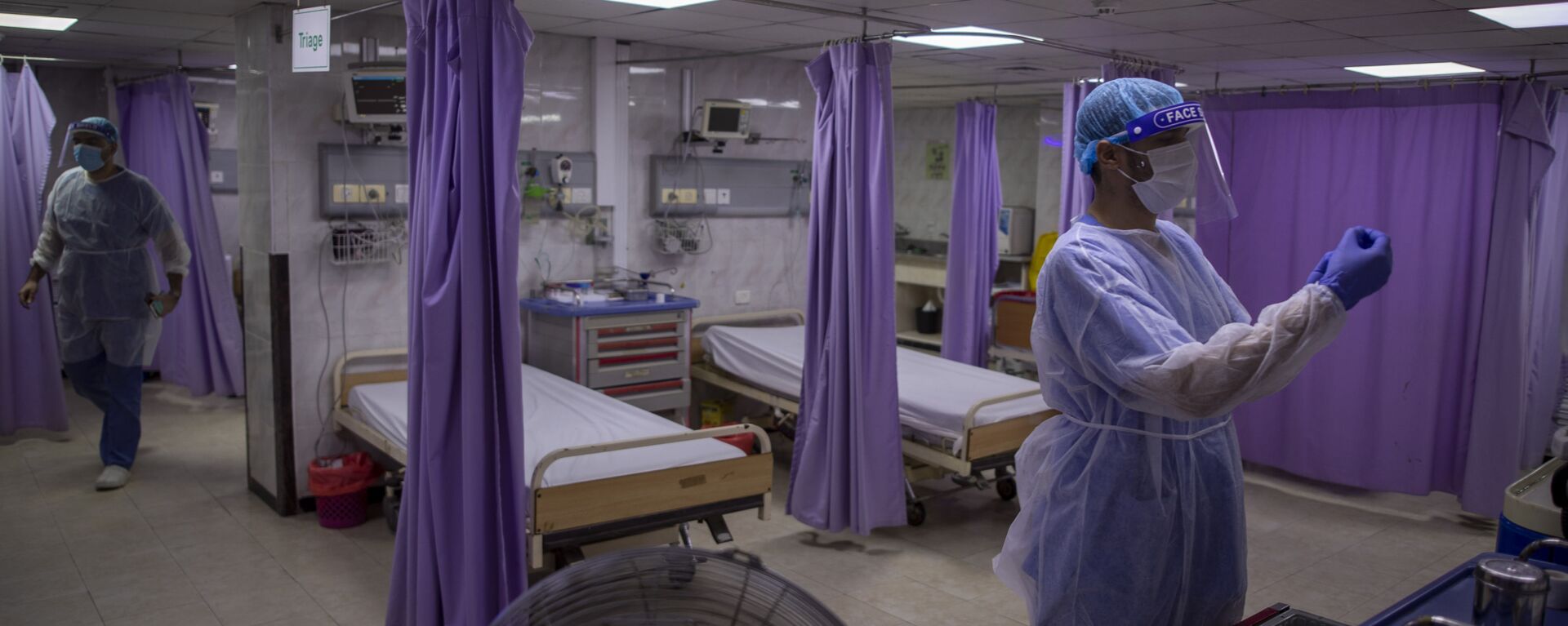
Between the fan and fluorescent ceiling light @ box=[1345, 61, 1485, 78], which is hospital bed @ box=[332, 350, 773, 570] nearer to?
the fan

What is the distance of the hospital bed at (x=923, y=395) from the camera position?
5.02 meters

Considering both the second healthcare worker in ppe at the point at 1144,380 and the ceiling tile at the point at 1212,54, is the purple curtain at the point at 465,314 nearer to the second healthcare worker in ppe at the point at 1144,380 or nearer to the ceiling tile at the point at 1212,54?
the second healthcare worker in ppe at the point at 1144,380

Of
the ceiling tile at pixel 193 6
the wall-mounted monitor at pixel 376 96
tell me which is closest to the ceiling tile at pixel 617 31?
the wall-mounted monitor at pixel 376 96

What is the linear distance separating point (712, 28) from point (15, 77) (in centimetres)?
416

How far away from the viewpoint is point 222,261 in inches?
299

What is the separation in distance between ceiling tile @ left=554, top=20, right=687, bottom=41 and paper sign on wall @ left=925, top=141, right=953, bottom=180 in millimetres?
5734

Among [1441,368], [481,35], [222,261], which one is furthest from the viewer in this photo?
[222,261]

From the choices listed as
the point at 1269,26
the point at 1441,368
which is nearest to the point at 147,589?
the point at 1269,26

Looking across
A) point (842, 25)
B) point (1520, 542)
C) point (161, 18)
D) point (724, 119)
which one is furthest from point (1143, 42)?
point (161, 18)

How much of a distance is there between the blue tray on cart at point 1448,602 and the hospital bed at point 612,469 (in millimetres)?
2391

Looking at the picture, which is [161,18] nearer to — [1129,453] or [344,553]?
[344,553]

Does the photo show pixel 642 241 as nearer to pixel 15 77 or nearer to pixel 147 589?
pixel 147 589

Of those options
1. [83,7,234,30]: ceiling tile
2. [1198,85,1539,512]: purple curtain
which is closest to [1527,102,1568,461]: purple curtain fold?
[1198,85,1539,512]: purple curtain

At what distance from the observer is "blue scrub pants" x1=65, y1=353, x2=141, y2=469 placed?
18.8 feet
